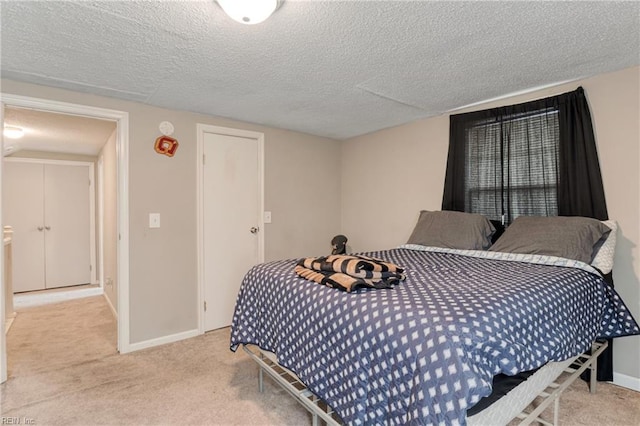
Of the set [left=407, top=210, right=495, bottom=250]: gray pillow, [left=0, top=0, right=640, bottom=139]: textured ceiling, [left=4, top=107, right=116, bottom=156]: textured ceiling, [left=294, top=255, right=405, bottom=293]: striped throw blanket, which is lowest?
[left=294, top=255, right=405, bottom=293]: striped throw blanket

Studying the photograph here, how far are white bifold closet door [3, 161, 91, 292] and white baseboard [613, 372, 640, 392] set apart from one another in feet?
20.9

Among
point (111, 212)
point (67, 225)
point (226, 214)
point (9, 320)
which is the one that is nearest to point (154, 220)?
point (226, 214)

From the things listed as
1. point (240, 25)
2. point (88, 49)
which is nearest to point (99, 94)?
point (88, 49)

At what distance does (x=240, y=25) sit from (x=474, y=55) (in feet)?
4.46

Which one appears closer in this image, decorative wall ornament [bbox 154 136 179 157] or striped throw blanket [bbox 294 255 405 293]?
striped throw blanket [bbox 294 255 405 293]

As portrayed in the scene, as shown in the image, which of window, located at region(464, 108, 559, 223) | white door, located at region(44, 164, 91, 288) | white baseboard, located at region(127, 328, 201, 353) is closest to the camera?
window, located at region(464, 108, 559, 223)

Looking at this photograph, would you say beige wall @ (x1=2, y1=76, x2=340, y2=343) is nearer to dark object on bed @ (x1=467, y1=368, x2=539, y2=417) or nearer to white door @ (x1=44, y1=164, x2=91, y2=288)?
dark object on bed @ (x1=467, y1=368, x2=539, y2=417)

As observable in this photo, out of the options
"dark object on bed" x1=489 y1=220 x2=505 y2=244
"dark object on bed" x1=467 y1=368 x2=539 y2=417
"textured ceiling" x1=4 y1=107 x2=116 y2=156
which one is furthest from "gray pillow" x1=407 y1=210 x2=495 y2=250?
"textured ceiling" x1=4 y1=107 x2=116 y2=156

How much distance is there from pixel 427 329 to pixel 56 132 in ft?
14.6

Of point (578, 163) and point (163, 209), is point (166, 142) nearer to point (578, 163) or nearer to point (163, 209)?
point (163, 209)

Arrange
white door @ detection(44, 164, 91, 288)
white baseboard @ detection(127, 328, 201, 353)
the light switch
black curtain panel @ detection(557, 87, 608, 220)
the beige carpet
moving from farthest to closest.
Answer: white door @ detection(44, 164, 91, 288)
the light switch
white baseboard @ detection(127, 328, 201, 353)
black curtain panel @ detection(557, 87, 608, 220)
the beige carpet

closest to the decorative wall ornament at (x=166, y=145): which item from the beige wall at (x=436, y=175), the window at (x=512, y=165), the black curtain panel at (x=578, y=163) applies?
the beige wall at (x=436, y=175)

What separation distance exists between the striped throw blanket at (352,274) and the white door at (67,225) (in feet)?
16.0

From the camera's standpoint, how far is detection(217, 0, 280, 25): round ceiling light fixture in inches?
54.6
